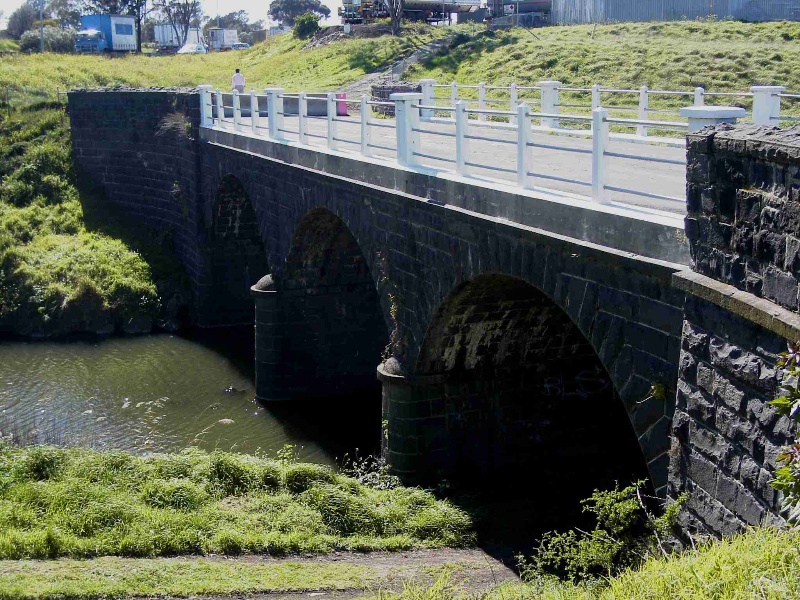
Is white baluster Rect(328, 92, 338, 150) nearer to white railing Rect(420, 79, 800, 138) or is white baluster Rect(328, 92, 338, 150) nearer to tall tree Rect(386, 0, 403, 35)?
white railing Rect(420, 79, 800, 138)

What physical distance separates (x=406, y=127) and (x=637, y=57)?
21.9 m

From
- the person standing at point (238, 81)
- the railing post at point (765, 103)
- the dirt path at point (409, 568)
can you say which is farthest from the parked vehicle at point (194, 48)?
the railing post at point (765, 103)

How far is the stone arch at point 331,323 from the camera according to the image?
64.3ft

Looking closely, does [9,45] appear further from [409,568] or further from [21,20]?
[409,568]

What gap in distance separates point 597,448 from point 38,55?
40347 mm

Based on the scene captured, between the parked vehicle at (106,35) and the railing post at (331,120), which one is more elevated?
the parked vehicle at (106,35)

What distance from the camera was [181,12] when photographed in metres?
90.4

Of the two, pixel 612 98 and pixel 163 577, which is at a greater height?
pixel 612 98

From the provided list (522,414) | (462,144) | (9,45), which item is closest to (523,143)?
(462,144)

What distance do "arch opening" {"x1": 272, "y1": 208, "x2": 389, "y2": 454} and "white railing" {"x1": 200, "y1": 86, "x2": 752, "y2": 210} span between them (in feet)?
7.77

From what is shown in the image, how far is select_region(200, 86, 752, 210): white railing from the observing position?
8.98 metres

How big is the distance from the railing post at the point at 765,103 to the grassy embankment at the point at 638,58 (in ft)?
41.1

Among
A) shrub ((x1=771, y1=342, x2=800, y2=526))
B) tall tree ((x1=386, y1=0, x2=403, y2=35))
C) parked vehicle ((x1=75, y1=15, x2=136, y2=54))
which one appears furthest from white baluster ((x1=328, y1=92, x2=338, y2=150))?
parked vehicle ((x1=75, y1=15, x2=136, y2=54))

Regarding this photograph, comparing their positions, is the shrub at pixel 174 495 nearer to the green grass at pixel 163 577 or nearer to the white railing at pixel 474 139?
the green grass at pixel 163 577
